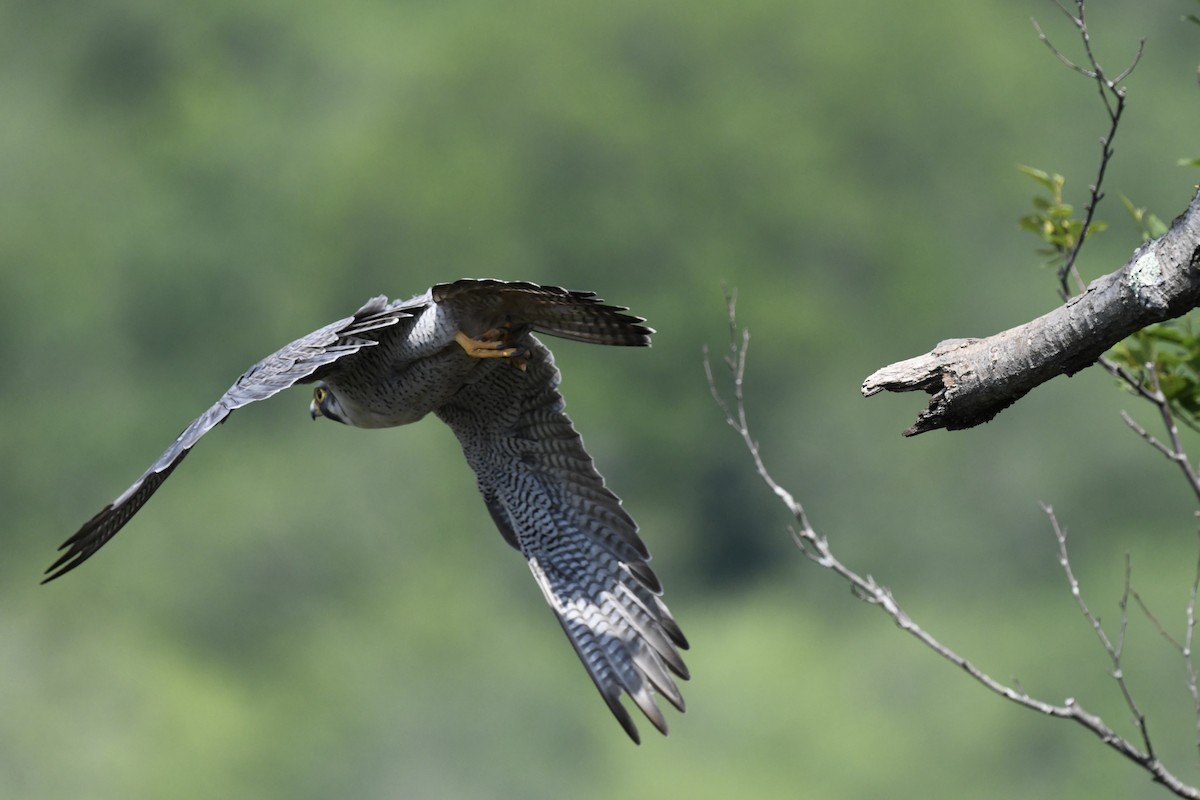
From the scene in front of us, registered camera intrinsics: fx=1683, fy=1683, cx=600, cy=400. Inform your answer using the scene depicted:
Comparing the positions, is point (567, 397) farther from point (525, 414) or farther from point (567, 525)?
point (525, 414)

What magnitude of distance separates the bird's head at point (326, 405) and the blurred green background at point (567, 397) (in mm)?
27587

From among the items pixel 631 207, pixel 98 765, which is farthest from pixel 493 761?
pixel 631 207

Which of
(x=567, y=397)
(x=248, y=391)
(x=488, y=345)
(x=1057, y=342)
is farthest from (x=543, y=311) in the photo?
(x=567, y=397)

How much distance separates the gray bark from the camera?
4047 mm

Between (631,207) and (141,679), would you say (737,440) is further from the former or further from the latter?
(141,679)

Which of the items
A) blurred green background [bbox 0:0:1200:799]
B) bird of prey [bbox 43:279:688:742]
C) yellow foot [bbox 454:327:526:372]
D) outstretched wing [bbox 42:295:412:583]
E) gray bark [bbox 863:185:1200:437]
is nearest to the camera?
gray bark [bbox 863:185:1200:437]

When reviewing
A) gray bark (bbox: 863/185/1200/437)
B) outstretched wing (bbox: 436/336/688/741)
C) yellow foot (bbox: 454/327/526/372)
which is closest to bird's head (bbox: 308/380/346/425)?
outstretched wing (bbox: 436/336/688/741)

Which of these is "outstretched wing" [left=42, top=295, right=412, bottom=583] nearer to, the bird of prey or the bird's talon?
the bird of prey

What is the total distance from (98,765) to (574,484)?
32.2 metres

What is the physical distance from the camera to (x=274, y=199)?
170 feet

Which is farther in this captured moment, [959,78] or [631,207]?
[959,78]

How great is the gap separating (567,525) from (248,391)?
2.08m

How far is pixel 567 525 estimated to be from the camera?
297 inches

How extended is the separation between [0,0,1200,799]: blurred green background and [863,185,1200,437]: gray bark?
30.7 meters
